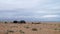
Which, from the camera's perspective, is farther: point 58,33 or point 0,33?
point 58,33

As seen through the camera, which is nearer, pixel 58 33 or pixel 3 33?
pixel 3 33

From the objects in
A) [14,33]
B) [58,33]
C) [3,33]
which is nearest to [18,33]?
[14,33]

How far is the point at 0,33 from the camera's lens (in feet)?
76.6

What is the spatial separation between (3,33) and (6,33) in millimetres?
499

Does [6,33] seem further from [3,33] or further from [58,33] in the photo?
[58,33]

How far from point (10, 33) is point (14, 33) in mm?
646

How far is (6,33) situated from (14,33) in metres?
1.34

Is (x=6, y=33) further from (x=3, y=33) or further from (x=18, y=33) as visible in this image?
(x=18, y=33)

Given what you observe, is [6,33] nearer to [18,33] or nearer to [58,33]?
[18,33]

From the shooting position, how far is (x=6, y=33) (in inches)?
936

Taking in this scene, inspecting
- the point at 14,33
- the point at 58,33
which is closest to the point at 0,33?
the point at 14,33

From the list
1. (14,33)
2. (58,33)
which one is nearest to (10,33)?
(14,33)

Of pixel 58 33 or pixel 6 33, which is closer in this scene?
pixel 6 33

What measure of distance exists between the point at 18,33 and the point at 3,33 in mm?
2434
